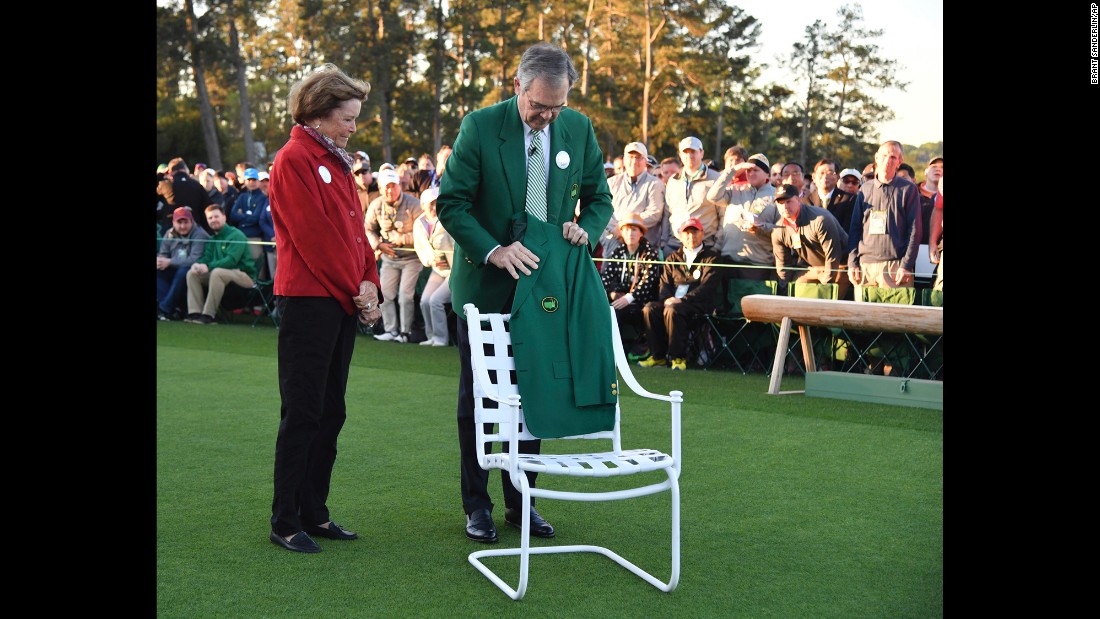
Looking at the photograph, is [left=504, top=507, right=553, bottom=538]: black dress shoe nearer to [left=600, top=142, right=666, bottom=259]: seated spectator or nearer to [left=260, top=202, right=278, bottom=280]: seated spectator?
[left=600, top=142, right=666, bottom=259]: seated spectator

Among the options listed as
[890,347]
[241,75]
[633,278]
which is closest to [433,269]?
[633,278]

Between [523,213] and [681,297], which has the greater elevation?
[523,213]

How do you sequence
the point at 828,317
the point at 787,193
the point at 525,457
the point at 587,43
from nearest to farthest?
1. the point at 525,457
2. the point at 828,317
3. the point at 787,193
4. the point at 587,43

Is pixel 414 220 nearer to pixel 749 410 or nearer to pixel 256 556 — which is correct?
pixel 749 410

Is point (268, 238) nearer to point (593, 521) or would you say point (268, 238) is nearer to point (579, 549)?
point (593, 521)

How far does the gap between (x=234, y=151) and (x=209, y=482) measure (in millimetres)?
38151

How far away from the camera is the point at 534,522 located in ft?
14.9

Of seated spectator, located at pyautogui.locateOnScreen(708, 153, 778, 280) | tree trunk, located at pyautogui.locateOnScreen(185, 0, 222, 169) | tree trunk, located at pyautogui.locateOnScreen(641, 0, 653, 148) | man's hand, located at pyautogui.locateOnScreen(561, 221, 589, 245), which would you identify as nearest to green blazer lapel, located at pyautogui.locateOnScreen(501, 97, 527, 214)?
man's hand, located at pyautogui.locateOnScreen(561, 221, 589, 245)

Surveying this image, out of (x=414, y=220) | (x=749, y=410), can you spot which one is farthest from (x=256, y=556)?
(x=414, y=220)

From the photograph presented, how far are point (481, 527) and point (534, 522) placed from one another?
23 centimetres

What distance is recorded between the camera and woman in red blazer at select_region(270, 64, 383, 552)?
405 centimetres

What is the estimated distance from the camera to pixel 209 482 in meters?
5.32

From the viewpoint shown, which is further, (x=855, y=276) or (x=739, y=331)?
(x=739, y=331)

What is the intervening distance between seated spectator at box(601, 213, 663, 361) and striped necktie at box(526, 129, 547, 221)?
5664mm
